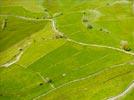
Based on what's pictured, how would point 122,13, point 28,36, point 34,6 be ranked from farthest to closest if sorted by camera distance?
point 34,6, point 122,13, point 28,36

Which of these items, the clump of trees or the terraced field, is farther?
the clump of trees

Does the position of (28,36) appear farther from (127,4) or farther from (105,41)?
(127,4)

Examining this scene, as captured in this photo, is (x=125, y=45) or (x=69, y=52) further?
(x=69, y=52)

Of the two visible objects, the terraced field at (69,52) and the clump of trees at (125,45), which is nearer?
the terraced field at (69,52)

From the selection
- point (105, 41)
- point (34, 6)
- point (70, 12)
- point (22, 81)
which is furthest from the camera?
point (34, 6)

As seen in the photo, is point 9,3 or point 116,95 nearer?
point 116,95

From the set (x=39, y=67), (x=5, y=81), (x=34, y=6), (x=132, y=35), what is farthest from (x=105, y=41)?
(x=34, y=6)

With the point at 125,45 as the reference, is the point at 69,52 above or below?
below
